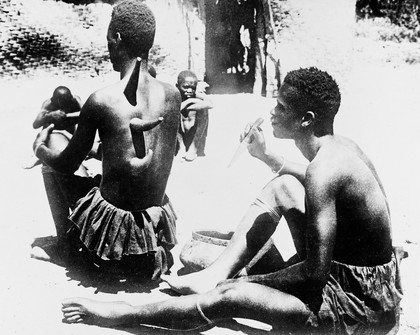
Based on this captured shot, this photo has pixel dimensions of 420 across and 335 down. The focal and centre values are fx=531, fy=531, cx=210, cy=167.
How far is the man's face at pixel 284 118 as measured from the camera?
2.47m

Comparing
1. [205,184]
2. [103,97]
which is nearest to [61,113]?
[103,97]

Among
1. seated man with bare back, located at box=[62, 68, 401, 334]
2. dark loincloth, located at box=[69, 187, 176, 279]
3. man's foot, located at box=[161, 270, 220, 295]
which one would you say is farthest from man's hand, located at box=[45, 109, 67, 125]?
seated man with bare back, located at box=[62, 68, 401, 334]

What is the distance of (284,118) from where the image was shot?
2492 mm

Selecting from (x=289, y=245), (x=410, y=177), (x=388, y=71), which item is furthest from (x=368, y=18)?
(x=289, y=245)

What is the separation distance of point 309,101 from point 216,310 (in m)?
1.04

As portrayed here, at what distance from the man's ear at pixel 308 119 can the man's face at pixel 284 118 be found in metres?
0.02

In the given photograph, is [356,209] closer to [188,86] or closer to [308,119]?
[308,119]

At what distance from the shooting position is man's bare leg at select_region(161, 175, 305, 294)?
2770mm

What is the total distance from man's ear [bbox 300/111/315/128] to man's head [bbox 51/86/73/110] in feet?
7.30

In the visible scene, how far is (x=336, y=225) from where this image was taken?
2.27 m

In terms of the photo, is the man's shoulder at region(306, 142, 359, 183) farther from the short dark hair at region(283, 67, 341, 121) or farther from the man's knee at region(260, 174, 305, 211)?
the man's knee at region(260, 174, 305, 211)

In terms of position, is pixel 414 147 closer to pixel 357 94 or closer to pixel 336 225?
pixel 357 94

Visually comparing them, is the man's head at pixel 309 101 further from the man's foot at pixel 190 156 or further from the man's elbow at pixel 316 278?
the man's foot at pixel 190 156

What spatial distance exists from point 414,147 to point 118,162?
4638 mm
